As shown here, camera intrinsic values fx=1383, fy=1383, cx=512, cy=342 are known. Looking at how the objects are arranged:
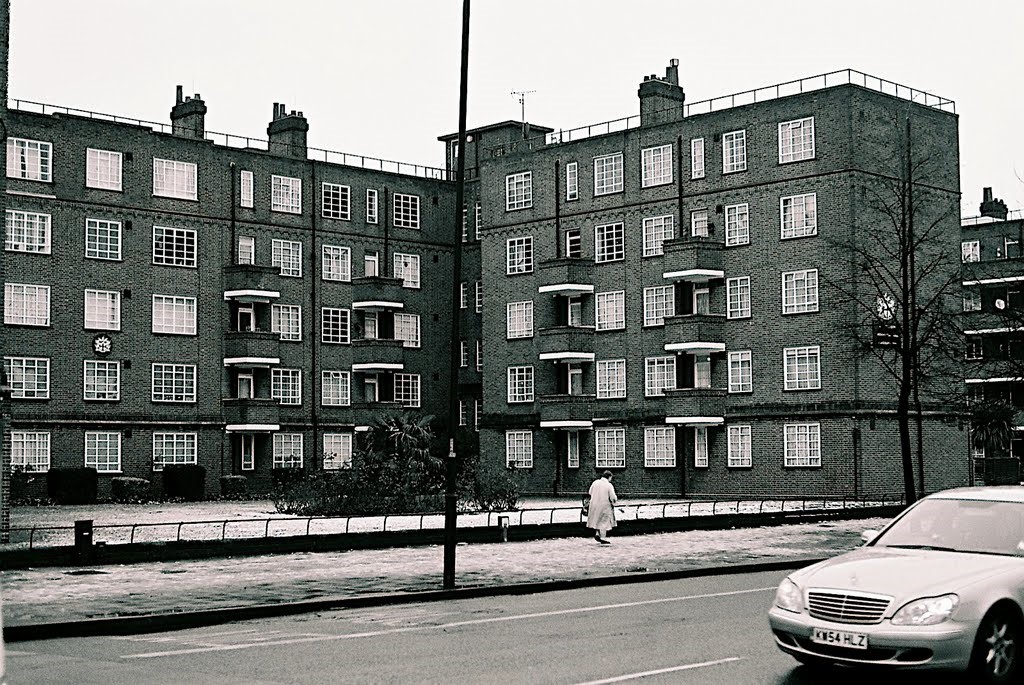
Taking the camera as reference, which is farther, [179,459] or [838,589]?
[179,459]

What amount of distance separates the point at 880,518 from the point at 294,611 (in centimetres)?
2674

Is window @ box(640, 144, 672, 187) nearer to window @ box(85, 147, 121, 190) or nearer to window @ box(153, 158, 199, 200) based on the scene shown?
window @ box(153, 158, 199, 200)

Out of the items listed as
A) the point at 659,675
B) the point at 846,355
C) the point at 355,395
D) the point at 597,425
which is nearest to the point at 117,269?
the point at 355,395

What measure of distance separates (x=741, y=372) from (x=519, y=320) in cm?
1231

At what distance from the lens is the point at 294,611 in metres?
17.7

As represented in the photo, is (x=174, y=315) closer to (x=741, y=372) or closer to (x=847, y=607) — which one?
(x=741, y=372)

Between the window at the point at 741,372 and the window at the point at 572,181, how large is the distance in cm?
1129

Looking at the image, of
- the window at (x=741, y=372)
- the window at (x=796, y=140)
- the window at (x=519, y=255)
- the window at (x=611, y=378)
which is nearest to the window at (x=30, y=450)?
the window at (x=519, y=255)

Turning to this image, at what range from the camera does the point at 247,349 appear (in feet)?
204

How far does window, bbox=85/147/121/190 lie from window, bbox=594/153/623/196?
21026mm

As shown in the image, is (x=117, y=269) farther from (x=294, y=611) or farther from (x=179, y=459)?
(x=294, y=611)

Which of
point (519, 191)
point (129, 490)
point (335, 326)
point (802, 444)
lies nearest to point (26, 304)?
point (129, 490)

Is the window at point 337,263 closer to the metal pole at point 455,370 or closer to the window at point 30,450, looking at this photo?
the window at point 30,450

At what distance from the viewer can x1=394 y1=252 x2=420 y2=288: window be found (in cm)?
7006
